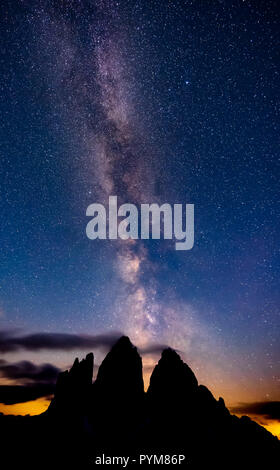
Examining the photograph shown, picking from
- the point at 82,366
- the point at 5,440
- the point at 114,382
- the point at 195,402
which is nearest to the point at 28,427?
the point at 5,440

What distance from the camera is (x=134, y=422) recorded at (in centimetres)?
5203

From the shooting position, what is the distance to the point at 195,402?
5659cm

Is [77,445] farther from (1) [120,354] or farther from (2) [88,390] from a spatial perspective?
(1) [120,354]

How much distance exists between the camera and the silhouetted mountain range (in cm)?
4023

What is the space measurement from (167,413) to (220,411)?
1256 centimetres

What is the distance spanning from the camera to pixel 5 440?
35531mm

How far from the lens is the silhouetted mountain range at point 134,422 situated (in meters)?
40.2

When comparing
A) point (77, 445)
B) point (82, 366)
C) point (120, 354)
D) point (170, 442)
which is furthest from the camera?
point (120, 354)

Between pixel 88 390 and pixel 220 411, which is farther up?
pixel 88 390

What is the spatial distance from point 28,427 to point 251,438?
41.3 meters

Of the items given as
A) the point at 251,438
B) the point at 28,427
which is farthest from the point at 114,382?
the point at 251,438
